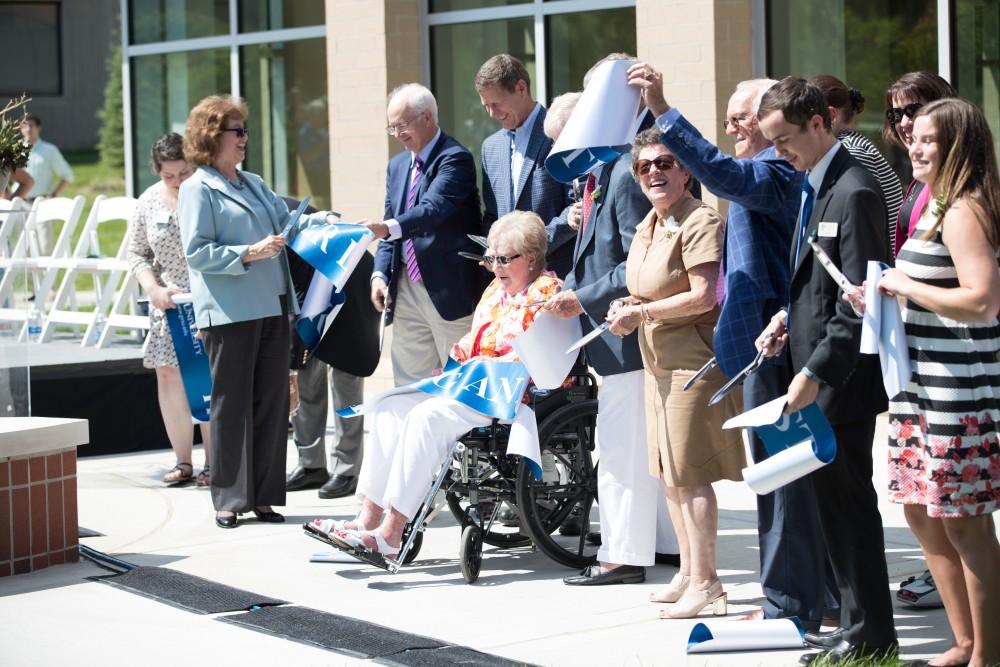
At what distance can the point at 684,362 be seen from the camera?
5363 mm

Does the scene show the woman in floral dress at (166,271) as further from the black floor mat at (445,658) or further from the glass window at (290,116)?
the glass window at (290,116)

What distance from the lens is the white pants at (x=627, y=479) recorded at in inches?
228

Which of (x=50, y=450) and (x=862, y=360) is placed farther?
(x=50, y=450)

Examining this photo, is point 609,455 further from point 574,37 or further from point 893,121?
point 574,37

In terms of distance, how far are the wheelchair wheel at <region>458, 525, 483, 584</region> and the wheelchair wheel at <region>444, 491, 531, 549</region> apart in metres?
0.12

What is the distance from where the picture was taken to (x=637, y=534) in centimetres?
580

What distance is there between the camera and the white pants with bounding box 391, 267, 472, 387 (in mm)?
7246

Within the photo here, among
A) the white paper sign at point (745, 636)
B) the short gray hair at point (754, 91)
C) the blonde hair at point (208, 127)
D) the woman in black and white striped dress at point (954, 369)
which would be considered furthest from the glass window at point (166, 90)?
the woman in black and white striped dress at point (954, 369)

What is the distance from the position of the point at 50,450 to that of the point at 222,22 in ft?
27.5

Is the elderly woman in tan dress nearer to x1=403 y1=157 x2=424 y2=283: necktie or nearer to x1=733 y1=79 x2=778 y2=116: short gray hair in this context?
x1=733 y1=79 x2=778 y2=116: short gray hair

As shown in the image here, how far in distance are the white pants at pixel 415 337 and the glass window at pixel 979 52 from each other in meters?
4.00

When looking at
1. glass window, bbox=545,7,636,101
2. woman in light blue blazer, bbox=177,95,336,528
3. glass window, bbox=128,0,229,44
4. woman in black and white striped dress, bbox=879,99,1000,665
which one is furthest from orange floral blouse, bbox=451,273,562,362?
glass window, bbox=128,0,229,44

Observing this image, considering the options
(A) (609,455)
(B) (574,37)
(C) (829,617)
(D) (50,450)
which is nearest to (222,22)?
(B) (574,37)

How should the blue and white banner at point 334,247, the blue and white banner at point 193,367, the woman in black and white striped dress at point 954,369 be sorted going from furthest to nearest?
1. the blue and white banner at point 193,367
2. the blue and white banner at point 334,247
3. the woman in black and white striped dress at point 954,369
